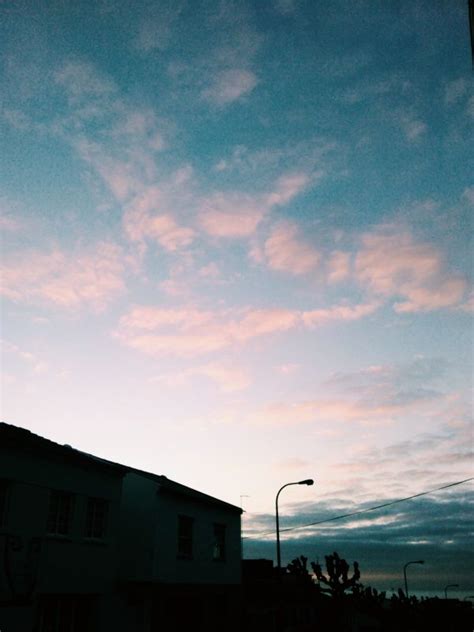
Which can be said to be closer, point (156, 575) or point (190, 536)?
point (156, 575)

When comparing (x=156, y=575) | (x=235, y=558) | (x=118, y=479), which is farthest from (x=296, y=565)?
(x=118, y=479)

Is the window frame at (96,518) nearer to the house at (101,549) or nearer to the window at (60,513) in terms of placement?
the house at (101,549)

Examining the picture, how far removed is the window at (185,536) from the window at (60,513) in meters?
7.48

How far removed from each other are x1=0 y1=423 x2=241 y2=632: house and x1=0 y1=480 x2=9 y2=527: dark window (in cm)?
6

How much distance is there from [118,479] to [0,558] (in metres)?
6.88

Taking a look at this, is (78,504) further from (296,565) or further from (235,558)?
(296,565)

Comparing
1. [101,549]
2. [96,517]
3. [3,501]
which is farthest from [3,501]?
[101,549]

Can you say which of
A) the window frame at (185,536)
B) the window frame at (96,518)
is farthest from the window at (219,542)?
the window frame at (96,518)

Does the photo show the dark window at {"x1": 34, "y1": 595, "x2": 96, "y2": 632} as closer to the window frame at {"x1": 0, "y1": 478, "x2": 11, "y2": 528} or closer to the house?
the house

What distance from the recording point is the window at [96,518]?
867 inches

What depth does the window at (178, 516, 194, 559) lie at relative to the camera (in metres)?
26.9

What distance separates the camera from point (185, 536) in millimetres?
27281

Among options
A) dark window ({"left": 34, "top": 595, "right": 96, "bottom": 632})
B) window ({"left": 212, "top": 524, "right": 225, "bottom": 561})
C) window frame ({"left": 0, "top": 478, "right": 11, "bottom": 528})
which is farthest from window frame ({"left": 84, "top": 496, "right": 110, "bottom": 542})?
window ({"left": 212, "top": 524, "right": 225, "bottom": 561})

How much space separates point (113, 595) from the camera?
73.8ft
